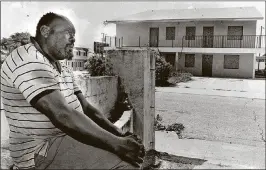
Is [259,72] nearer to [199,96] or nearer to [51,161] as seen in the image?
[199,96]

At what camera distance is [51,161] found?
4.60 feet

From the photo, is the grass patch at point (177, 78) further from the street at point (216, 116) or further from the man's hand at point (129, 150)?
the man's hand at point (129, 150)

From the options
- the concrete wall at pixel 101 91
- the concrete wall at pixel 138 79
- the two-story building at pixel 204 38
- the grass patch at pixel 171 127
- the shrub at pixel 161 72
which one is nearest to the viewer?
the concrete wall at pixel 101 91

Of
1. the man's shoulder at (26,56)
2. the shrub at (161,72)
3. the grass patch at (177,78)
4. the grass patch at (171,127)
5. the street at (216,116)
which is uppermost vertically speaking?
the man's shoulder at (26,56)

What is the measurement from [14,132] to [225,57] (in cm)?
2570

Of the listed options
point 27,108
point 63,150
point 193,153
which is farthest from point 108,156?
point 193,153

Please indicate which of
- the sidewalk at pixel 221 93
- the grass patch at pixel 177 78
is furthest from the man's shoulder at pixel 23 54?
the grass patch at pixel 177 78

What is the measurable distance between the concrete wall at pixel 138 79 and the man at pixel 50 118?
2855 millimetres

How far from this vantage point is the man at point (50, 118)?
1.16 metres

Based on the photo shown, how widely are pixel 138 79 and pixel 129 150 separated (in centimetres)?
316

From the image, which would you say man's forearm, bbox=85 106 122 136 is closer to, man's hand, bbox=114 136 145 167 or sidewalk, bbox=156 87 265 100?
man's hand, bbox=114 136 145 167

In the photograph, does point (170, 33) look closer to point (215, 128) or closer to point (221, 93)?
point (221, 93)

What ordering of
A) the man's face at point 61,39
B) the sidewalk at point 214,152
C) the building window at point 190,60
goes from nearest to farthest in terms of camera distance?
the man's face at point 61,39 → the sidewalk at point 214,152 → the building window at point 190,60

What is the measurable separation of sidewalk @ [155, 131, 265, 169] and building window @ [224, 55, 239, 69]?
1952 cm
